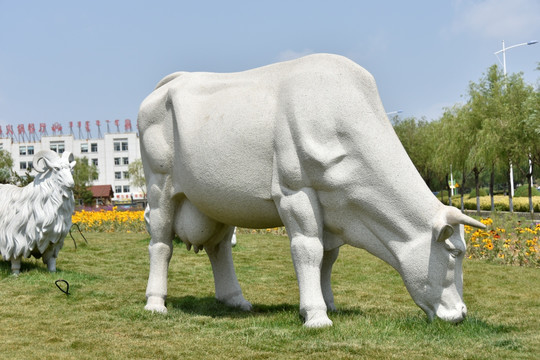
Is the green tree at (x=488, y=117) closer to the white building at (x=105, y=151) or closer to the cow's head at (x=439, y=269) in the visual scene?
the cow's head at (x=439, y=269)

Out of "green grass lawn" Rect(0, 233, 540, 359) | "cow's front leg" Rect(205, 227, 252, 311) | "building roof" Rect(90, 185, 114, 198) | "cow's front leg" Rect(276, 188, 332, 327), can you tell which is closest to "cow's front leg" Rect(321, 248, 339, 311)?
"green grass lawn" Rect(0, 233, 540, 359)

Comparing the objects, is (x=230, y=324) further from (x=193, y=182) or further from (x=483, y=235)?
(x=483, y=235)

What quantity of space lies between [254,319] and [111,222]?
14.5 meters

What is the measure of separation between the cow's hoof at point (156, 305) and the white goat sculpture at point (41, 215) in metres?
3.49

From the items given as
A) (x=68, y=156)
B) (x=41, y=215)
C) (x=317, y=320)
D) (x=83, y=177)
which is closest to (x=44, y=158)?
(x=68, y=156)

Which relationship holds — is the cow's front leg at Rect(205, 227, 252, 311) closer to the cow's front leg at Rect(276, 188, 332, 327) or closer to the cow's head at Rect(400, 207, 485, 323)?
the cow's front leg at Rect(276, 188, 332, 327)

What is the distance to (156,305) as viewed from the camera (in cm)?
632

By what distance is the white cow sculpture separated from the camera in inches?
194

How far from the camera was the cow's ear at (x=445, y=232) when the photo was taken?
Result: 4746mm

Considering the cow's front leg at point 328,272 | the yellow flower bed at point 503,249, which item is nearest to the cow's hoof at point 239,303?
the cow's front leg at point 328,272

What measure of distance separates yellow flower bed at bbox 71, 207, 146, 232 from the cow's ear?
14593mm

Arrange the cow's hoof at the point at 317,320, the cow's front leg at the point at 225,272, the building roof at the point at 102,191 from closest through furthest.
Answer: the cow's hoof at the point at 317,320 → the cow's front leg at the point at 225,272 → the building roof at the point at 102,191

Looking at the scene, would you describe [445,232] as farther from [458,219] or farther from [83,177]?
[83,177]

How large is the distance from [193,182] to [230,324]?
1.44 m
